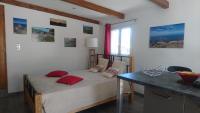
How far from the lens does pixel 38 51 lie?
13.3 ft

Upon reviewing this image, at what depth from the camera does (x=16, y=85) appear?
375 cm

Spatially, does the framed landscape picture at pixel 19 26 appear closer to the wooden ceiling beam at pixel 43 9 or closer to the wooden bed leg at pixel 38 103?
the wooden ceiling beam at pixel 43 9

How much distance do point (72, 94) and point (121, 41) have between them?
8.79 feet

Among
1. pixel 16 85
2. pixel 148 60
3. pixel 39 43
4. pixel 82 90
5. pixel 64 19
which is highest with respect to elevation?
pixel 64 19

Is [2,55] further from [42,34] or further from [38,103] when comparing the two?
[38,103]

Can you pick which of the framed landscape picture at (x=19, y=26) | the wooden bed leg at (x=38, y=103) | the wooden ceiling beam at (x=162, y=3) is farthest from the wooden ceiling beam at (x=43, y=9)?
the wooden bed leg at (x=38, y=103)

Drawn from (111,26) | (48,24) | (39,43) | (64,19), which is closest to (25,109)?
(39,43)

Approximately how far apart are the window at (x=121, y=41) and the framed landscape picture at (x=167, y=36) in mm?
846

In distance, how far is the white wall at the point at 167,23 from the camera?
2752 millimetres

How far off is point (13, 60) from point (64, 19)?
1.93m

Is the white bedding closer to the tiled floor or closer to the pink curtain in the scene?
the tiled floor

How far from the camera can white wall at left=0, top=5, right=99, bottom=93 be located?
3.63 meters

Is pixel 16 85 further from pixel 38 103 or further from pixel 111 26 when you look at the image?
pixel 111 26

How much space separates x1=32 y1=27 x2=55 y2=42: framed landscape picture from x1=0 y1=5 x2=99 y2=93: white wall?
0.09m
